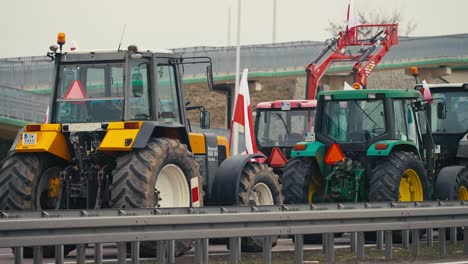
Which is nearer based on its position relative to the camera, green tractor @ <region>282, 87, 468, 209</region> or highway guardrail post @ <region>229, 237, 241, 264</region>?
highway guardrail post @ <region>229, 237, 241, 264</region>

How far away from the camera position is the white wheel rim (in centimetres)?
2020

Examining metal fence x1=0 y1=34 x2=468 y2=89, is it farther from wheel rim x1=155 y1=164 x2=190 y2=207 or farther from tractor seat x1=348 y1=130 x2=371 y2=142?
wheel rim x1=155 y1=164 x2=190 y2=207

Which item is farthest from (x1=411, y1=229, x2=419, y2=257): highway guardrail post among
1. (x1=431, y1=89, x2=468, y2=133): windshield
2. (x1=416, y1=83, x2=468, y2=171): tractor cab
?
(x1=431, y1=89, x2=468, y2=133): windshield

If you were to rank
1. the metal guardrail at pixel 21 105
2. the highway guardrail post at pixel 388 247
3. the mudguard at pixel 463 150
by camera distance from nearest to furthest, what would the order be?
1. the highway guardrail post at pixel 388 247
2. the mudguard at pixel 463 150
3. the metal guardrail at pixel 21 105

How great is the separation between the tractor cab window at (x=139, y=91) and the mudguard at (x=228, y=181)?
1.73 m

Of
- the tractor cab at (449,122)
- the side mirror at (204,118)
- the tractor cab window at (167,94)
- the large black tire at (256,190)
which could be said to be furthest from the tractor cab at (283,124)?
the tractor cab window at (167,94)

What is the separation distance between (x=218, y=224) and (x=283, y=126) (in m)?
14.1

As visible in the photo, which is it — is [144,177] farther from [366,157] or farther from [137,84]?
[366,157]

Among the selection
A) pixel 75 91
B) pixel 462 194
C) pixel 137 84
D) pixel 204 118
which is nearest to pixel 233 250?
A: pixel 137 84

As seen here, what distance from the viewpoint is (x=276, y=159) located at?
2659cm

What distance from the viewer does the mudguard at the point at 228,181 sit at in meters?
19.6

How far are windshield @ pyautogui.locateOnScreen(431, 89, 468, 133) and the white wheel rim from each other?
Result: 656cm

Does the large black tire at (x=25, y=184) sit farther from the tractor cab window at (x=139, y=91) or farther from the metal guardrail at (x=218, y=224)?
the metal guardrail at (x=218, y=224)

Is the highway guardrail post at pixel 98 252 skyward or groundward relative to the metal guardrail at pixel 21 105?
groundward
